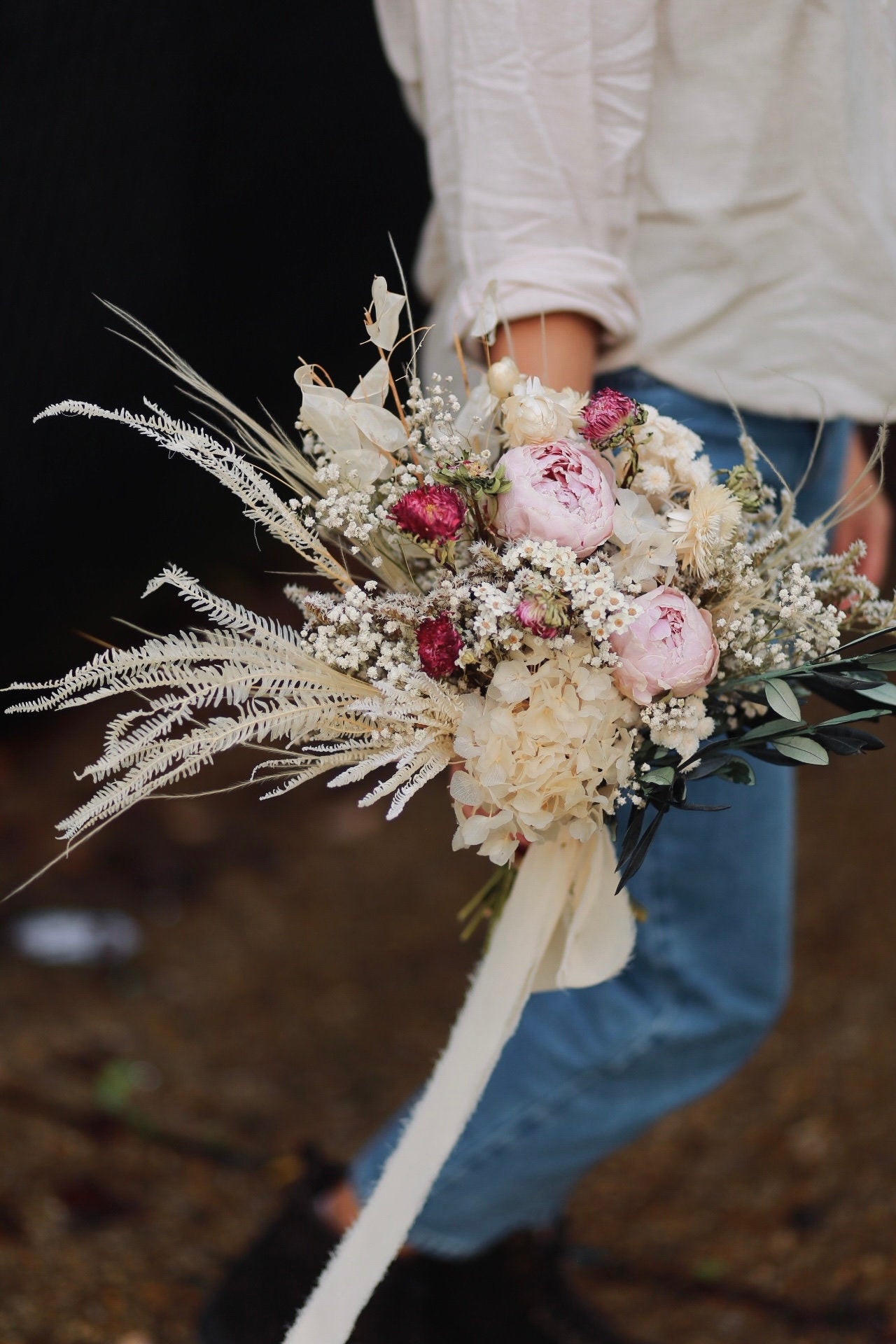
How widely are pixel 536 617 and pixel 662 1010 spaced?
725mm

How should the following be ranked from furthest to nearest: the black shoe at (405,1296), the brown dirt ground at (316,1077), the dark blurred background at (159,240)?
1. the dark blurred background at (159,240)
2. the brown dirt ground at (316,1077)
3. the black shoe at (405,1296)

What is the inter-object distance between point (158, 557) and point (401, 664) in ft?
7.33

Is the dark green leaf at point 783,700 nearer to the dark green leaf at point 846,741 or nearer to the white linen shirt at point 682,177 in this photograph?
the dark green leaf at point 846,741

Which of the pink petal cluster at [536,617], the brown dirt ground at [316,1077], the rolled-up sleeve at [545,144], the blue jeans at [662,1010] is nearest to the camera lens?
the pink petal cluster at [536,617]

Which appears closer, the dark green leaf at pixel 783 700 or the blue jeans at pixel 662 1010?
the dark green leaf at pixel 783 700

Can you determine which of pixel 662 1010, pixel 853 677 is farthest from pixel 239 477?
pixel 662 1010

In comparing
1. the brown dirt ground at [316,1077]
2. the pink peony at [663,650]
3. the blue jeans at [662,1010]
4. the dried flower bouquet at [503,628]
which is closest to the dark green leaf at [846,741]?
the dried flower bouquet at [503,628]

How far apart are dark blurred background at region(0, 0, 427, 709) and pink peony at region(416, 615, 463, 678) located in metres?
1.72

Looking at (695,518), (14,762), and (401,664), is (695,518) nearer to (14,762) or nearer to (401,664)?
(401,664)

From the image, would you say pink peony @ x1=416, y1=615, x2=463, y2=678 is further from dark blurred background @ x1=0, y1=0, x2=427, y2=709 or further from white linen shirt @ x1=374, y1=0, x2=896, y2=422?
dark blurred background @ x1=0, y1=0, x2=427, y2=709

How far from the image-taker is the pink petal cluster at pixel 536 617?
84cm

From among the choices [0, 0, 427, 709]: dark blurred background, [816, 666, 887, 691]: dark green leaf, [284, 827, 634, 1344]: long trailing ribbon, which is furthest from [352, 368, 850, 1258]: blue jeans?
[0, 0, 427, 709]: dark blurred background

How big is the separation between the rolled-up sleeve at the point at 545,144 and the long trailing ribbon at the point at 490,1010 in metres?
0.47

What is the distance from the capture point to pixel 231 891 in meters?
2.64
